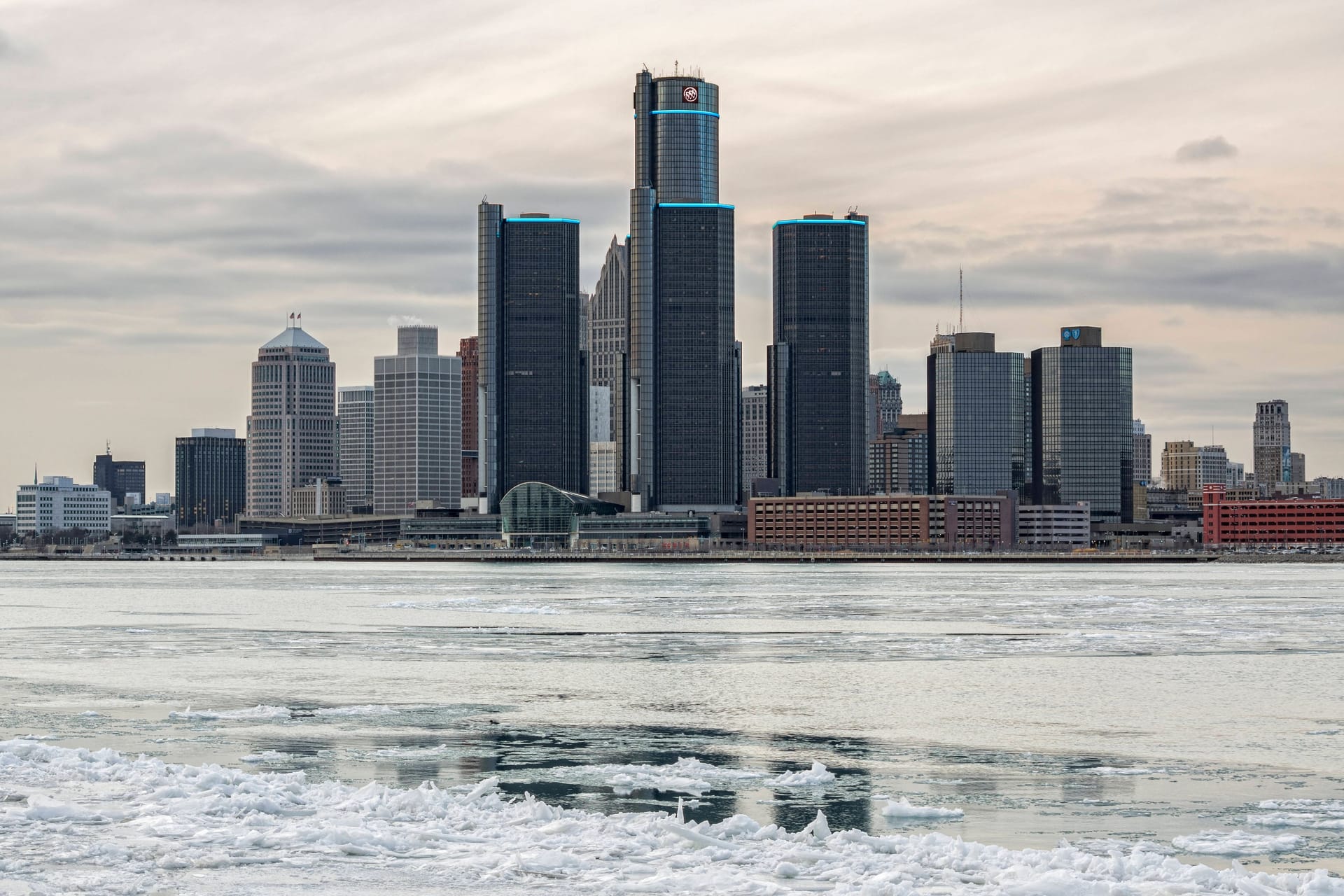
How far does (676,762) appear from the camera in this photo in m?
34.4

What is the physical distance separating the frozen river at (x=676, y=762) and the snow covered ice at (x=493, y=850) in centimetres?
7

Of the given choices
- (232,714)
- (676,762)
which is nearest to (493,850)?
(676,762)

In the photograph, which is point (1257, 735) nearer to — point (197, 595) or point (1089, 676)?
point (1089, 676)

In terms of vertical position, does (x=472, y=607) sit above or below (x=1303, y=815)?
below

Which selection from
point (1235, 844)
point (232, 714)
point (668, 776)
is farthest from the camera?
point (232, 714)

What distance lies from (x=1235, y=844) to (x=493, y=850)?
1166cm

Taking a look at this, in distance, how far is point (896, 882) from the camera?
23.5 meters

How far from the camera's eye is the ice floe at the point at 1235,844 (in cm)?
2561

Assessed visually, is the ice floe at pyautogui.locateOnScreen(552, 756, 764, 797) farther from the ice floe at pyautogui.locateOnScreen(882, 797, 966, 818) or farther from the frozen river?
the ice floe at pyautogui.locateOnScreen(882, 797, 966, 818)

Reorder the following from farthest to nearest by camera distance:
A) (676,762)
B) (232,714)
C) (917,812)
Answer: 1. (232,714)
2. (676,762)
3. (917,812)

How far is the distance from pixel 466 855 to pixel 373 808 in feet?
12.4

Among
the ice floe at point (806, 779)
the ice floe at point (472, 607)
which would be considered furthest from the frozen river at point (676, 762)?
the ice floe at point (472, 607)

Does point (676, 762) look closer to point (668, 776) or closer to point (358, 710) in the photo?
point (668, 776)

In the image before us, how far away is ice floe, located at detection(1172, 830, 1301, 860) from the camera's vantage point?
1008 inches
